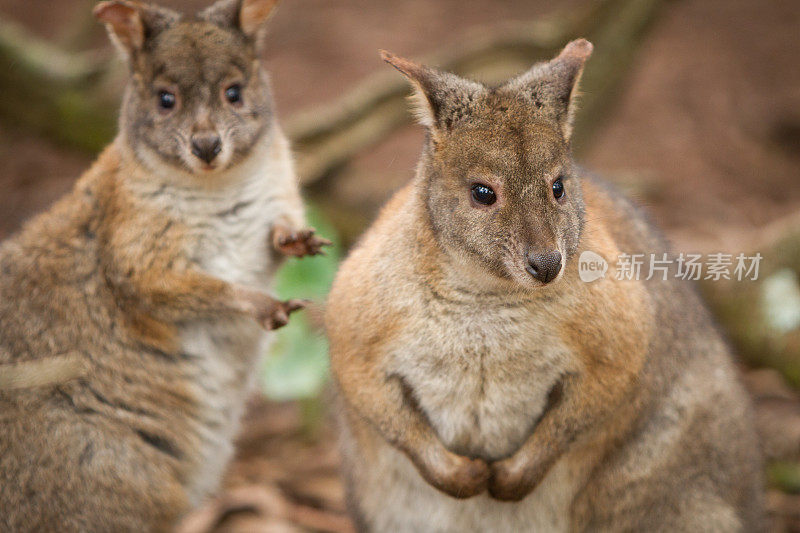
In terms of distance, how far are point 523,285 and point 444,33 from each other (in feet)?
22.6

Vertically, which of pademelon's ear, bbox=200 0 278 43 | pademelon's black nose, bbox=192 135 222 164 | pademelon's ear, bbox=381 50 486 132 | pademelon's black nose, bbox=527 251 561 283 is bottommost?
pademelon's black nose, bbox=527 251 561 283

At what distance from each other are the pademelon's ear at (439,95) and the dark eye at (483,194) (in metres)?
0.24

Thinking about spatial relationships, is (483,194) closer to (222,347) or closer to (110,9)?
(222,347)

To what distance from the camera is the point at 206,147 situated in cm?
340

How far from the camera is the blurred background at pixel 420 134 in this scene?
485cm

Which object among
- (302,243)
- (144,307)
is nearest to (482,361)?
(302,243)

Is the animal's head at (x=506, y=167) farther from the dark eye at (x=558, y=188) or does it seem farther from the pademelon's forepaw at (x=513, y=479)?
the pademelon's forepaw at (x=513, y=479)

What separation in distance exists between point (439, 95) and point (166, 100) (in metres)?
1.30

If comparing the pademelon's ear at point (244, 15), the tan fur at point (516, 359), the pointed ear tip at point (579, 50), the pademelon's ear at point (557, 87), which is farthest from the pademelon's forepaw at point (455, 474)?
the pademelon's ear at point (244, 15)

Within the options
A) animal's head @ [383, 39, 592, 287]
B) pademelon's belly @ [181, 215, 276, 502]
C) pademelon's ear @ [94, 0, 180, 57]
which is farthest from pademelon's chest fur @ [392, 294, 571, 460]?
pademelon's ear @ [94, 0, 180, 57]

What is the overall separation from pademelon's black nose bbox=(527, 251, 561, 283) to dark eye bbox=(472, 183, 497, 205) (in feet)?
0.78

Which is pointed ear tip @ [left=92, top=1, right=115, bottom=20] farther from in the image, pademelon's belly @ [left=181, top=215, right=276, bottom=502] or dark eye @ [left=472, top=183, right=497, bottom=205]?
dark eye @ [left=472, top=183, right=497, bottom=205]

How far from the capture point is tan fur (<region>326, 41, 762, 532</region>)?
2797mm

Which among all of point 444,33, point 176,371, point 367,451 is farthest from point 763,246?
point 444,33
